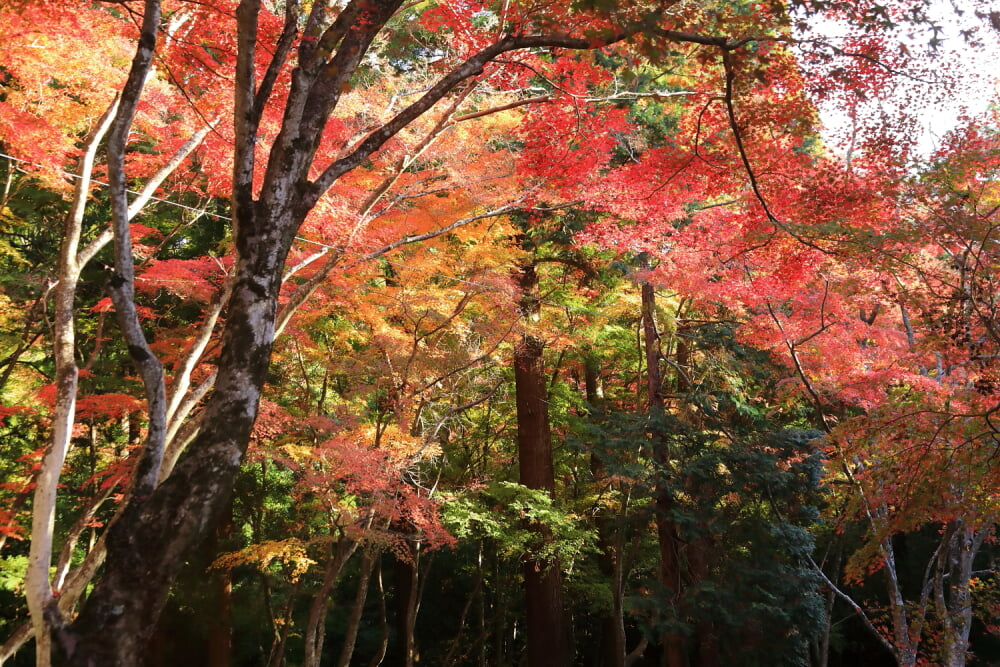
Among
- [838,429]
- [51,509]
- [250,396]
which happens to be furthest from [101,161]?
[838,429]

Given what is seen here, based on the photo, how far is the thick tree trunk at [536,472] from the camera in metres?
9.79

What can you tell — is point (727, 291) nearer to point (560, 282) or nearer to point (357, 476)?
point (560, 282)

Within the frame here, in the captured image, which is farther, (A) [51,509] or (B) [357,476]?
(B) [357,476]

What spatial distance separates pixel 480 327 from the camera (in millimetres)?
9445

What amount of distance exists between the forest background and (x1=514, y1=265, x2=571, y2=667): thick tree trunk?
66mm

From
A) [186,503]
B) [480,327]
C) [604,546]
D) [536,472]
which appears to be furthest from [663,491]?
[186,503]

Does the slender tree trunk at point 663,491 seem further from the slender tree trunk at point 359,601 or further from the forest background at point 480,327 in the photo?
the slender tree trunk at point 359,601

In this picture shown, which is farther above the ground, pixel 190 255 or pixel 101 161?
pixel 101 161

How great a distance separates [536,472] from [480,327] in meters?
2.46

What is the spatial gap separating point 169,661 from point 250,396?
12.4 metres

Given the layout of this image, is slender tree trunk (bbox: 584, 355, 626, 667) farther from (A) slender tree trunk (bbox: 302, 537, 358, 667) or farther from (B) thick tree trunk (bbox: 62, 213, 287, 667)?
(B) thick tree trunk (bbox: 62, 213, 287, 667)

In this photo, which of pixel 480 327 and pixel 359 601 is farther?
pixel 480 327

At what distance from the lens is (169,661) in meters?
12.4

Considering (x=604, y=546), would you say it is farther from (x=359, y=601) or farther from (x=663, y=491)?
(x=359, y=601)
